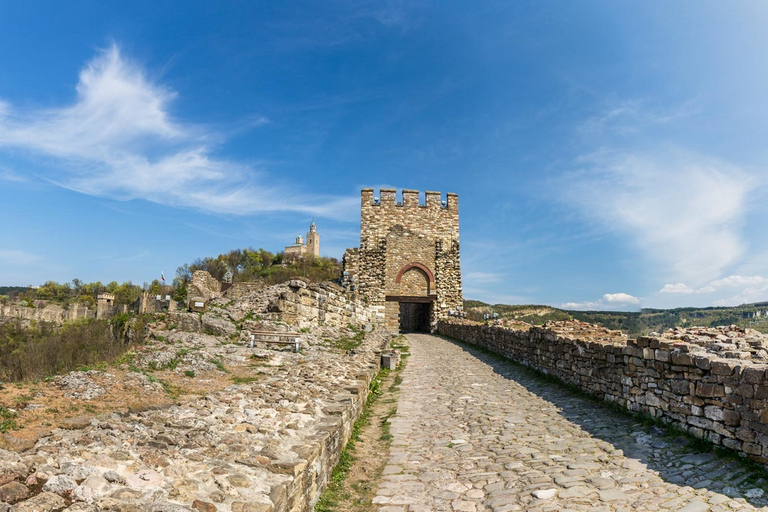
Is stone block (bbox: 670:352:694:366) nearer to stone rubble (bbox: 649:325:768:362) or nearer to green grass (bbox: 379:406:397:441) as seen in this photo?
stone rubble (bbox: 649:325:768:362)

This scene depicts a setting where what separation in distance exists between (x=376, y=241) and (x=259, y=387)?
24271 mm

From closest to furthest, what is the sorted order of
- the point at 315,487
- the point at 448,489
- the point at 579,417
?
the point at 315,487 → the point at 448,489 → the point at 579,417

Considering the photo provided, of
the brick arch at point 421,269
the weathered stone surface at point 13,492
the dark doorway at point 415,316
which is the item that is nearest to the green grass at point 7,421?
the weathered stone surface at point 13,492

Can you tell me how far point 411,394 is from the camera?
381 inches

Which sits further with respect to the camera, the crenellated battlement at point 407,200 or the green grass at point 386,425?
the crenellated battlement at point 407,200

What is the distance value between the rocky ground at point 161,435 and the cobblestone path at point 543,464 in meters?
1.27

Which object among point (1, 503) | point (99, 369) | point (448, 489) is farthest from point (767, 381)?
point (99, 369)

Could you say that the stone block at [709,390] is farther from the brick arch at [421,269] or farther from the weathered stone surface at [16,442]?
the brick arch at [421,269]

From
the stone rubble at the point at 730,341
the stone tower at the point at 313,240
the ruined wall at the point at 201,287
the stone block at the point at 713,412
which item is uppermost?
the stone tower at the point at 313,240

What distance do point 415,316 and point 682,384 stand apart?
31.8 meters

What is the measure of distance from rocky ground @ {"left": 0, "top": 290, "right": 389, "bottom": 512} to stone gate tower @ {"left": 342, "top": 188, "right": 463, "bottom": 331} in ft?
70.0

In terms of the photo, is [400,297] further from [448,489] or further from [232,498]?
[232,498]

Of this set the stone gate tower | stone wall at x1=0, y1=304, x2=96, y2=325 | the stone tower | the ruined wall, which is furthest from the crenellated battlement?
the stone tower

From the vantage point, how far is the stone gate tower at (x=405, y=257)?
29.9m
